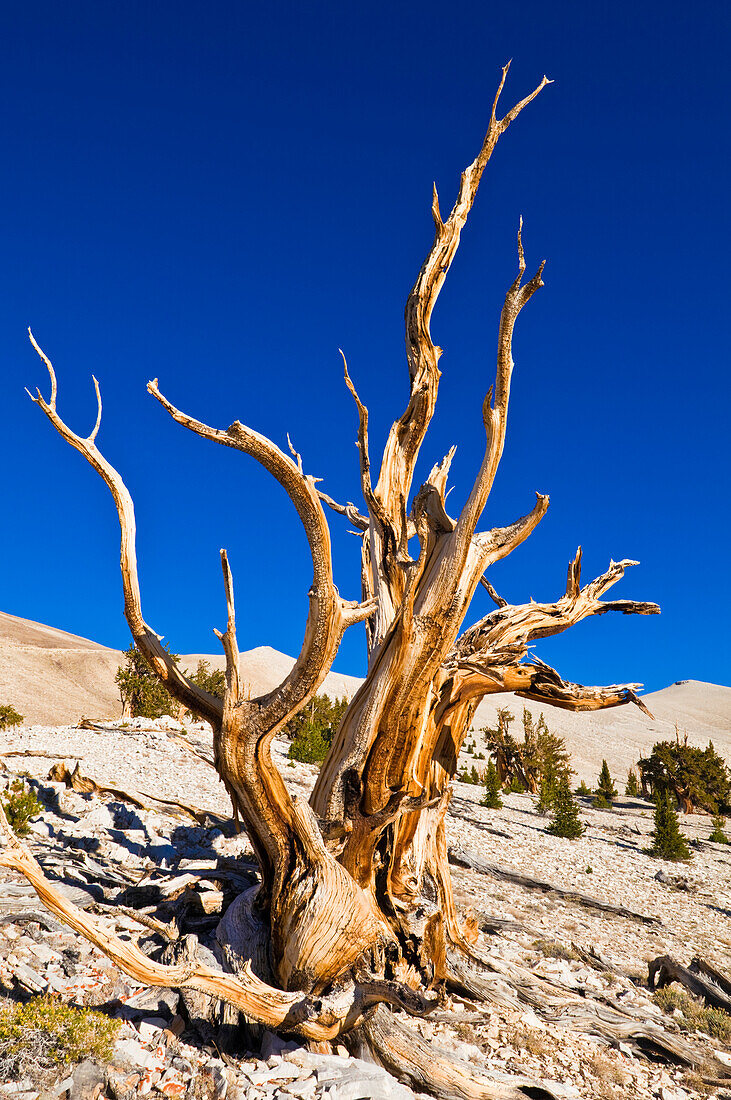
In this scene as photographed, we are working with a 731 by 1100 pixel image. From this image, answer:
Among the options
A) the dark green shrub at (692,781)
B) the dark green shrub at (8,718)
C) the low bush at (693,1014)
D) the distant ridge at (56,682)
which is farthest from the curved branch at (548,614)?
the distant ridge at (56,682)

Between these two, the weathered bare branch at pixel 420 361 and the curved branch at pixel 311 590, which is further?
the weathered bare branch at pixel 420 361

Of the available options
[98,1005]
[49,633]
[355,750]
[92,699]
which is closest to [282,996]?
[98,1005]

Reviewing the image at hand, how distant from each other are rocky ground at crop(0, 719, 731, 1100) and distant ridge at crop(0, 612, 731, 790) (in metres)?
22.4

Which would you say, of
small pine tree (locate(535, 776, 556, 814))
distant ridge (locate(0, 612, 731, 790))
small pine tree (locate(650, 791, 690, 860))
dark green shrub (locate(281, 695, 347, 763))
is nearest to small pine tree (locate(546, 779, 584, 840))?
small pine tree (locate(650, 791, 690, 860))

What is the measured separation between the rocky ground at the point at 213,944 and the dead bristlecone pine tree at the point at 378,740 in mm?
300

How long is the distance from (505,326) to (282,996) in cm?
405

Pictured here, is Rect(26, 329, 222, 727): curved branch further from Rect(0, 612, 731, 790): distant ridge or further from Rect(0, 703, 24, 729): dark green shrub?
Rect(0, 612, 731, 790): distant ridge

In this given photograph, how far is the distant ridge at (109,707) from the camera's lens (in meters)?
36.5

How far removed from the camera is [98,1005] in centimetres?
310

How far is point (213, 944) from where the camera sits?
12.0 ft

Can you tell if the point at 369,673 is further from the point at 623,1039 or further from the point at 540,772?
the point at 540,772

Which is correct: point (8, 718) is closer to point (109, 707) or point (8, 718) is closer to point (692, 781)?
point (692, 781)

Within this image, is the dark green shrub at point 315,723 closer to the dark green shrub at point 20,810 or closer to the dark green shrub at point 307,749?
the dark green shrub at point 307,749

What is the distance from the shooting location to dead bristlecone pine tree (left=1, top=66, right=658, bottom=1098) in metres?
3.05
